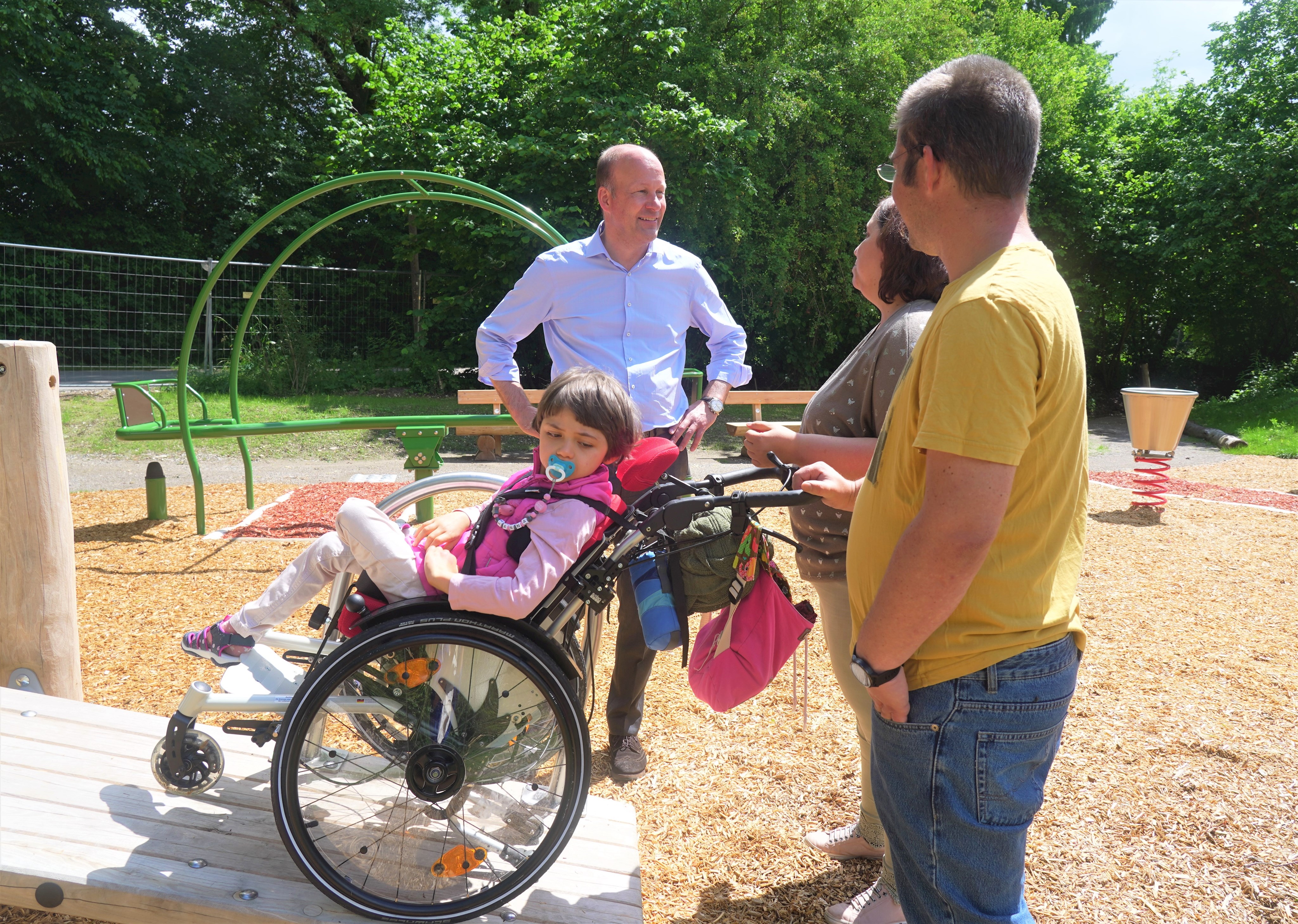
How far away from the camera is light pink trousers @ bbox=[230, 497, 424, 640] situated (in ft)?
7.02

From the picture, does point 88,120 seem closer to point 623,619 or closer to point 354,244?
point 354,244

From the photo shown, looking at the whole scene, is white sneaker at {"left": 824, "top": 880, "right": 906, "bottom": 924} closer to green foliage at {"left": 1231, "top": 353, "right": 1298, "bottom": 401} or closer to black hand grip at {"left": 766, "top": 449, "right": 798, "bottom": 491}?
black hand grip at {"left": 766, "top": 449, "right": 798, "bottom": 491}

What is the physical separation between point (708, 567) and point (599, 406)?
0.50 meters

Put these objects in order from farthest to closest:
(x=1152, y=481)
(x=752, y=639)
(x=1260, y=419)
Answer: (x=1260, y=419) < (x=1152, y=481) < (x=752, y=639)

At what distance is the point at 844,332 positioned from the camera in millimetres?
15820

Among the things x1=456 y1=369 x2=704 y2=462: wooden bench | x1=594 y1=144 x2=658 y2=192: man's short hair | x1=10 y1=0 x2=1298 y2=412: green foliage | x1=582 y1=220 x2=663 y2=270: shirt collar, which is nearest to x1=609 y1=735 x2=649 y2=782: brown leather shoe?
x1=582 y1=220 x2=663 y2=270: shirt collar

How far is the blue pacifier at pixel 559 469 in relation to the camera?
2.22 metres

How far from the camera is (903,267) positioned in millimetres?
2275

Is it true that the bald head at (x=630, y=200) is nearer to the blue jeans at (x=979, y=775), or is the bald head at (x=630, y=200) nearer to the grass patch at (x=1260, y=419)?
the blue jeans at (x=979, y=775)

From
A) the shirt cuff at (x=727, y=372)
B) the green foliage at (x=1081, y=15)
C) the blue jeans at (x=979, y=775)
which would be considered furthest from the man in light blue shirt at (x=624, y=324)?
the green foliage at (x=1081, y=15)

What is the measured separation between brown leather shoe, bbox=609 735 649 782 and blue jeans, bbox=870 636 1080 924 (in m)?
1.84

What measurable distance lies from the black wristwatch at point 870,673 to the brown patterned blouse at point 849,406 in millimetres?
669

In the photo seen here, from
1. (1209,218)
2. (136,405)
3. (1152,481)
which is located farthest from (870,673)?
(1209,218)

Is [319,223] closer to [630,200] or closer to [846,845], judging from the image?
[630,200]
